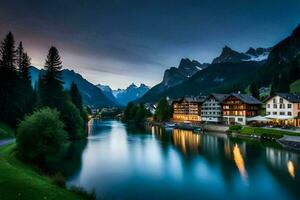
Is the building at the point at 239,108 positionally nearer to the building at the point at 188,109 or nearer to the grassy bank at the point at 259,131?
the grassy bank at the point at 259,131

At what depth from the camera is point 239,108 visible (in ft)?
401

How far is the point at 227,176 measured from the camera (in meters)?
42.8

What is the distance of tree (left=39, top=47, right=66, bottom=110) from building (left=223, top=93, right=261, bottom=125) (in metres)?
75.8

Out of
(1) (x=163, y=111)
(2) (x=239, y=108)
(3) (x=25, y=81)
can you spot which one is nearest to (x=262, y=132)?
(2) (x=239, y=108)

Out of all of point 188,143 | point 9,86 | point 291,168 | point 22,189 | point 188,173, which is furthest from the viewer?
point 188,143

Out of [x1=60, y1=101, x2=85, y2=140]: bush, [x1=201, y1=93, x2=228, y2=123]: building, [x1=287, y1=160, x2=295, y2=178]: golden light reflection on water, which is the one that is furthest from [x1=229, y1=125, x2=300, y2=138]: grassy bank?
[x1=60, y1=101, x2=85, y2=140]: bush

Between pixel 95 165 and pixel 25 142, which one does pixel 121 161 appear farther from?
pixel 25 142

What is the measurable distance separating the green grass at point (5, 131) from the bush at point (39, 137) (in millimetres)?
18395

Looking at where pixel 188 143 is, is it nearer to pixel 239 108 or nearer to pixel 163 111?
→ pixel 239 108

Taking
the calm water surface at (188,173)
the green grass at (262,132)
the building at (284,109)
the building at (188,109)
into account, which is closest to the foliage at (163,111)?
the building at (188,109)

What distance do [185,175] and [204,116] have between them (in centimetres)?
10972

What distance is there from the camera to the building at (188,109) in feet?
539

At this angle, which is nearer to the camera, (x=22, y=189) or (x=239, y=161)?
(x=22, y=189)

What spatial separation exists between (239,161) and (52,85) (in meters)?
55.2
